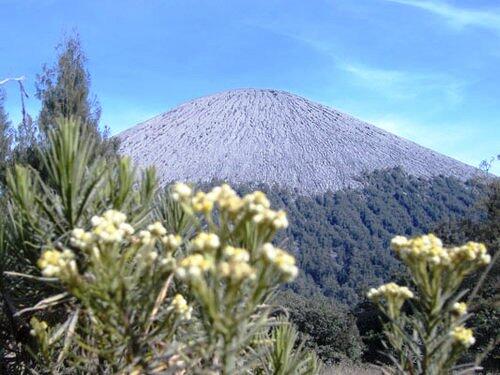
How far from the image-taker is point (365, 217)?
8569cm

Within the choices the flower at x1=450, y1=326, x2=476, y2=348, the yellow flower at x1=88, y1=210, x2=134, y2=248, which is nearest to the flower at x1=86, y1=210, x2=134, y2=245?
the yellow flower at x1=88, y1=210, x2=134, y2=248

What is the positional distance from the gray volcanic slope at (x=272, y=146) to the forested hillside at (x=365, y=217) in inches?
112

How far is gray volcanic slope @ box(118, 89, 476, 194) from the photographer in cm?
9088

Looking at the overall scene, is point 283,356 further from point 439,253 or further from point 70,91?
point 70,91

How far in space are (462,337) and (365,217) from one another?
86.1m

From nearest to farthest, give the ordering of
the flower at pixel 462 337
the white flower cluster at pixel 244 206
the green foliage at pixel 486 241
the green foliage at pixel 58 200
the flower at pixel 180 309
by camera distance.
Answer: the white flower cluster at pixel 244 206
the flower at pixel 462 337
the flower at pixel 180 309
the green foliage at pixel 58 200
the green foliage at pixel 486 241

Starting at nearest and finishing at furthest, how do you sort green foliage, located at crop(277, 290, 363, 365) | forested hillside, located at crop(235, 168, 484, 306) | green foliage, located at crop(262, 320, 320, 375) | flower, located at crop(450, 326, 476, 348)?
flower, located at crop(450, 326, 476, 348), green foliage, located at crop(262, 320, 320, 375), green foliage, located at crop(277, 290, 363, 365), forested hillside, located at crop(235, 168, 484, 306)

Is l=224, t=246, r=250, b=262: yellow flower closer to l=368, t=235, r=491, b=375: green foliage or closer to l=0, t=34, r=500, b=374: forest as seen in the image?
l=0, t=34, r=500, b=374: forest

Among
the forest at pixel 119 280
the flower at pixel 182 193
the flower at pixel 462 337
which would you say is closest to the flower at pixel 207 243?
the forest at pixel 119 280

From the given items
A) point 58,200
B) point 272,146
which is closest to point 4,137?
point 58,200

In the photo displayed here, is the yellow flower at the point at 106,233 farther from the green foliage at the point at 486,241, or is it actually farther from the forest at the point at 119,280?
the green foliage at the point at 486,241

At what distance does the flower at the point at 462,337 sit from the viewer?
139cm

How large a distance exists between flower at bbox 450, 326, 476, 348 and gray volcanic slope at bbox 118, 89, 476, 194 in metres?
83.9

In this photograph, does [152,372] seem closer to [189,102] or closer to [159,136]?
[159,136]
